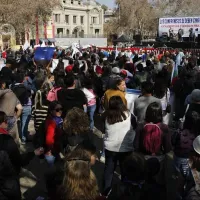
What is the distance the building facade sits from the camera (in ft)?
274

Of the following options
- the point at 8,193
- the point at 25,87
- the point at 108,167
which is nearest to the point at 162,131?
the point at 108,167

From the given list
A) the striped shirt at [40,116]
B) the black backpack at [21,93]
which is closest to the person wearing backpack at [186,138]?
the striped shirt at [40,116]

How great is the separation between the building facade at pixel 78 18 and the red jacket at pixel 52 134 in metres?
80.0

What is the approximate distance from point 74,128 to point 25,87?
2.83 meters

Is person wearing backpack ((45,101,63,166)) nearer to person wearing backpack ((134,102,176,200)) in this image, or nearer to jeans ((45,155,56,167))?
jeans ((45,155,56,167))

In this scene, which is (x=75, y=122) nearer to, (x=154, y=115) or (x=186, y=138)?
(x=154, y=115)

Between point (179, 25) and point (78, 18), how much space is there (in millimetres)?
57371

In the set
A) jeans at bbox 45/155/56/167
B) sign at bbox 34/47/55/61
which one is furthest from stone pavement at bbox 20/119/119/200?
sign at bbox 34/47/55/61

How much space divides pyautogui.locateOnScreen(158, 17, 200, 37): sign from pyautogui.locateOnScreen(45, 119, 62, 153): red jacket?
30712 mm

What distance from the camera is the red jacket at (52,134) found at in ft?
14.6

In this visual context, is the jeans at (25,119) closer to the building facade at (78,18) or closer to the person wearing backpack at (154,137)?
the person wearing backpack at (154,137)

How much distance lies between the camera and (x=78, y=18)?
87.9 m

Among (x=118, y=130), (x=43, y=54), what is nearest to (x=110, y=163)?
(x=118, y=130)

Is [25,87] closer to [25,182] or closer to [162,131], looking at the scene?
[25,182]
